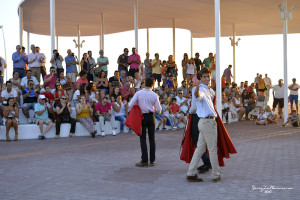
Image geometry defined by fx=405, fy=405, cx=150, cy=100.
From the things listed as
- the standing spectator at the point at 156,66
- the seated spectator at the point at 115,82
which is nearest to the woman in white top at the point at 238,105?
the standing spectator at the point at 156,66

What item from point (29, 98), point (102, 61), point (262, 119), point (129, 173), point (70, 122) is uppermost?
point (102, 61)

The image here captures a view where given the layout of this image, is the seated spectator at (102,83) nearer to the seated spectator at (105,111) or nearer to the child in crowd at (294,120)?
the seated spectator at (105,111)

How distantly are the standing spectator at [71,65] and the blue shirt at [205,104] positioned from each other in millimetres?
10606

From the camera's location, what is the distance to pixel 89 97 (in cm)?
1405

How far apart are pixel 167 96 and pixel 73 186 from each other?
1088cm

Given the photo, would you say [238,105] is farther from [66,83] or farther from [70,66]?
[66,83]

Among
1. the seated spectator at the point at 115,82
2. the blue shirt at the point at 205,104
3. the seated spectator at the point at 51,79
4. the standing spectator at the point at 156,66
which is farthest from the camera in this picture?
the standing spectator at the point at 156,66

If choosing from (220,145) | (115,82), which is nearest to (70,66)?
(115,82)

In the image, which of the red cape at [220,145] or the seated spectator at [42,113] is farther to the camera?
the seated spectator at [42,113]

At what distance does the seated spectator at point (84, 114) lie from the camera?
12.7 m

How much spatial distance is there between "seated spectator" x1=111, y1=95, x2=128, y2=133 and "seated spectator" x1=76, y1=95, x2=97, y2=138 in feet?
3.26

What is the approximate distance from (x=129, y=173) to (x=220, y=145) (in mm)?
1619

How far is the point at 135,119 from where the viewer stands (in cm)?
750

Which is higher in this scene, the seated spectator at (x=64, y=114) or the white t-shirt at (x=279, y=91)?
the white t-shirt at (x=279, y=91)
